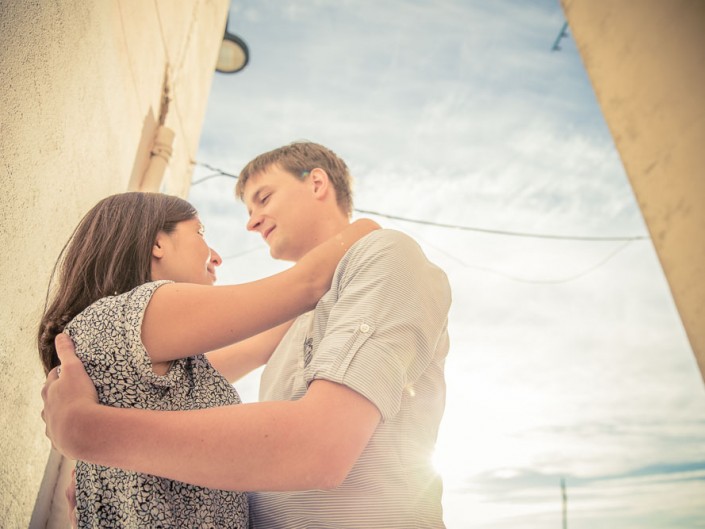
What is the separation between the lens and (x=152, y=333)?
1.06 meters

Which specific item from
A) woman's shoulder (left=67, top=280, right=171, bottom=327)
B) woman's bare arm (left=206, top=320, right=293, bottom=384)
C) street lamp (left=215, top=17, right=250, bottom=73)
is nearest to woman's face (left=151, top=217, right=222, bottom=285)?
woman's shoulder (left=67, top=280, right=171, bottom=327)

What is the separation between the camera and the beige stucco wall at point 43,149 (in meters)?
1.41

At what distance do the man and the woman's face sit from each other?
0.43m

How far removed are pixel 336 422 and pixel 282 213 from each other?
1382 mm

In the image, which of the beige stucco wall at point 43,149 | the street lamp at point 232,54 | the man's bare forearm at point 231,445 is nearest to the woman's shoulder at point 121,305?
the man's bare forearm at point 231,445

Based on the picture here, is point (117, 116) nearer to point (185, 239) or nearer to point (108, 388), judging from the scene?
point (185, 239)

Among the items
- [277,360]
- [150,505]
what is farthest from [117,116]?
[150,505]

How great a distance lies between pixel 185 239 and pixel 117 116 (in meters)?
1.43

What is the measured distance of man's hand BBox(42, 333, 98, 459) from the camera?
875 millimetres

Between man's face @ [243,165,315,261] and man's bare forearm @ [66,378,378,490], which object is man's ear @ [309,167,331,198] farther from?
man's bare forearm @ [66,378,378,490]

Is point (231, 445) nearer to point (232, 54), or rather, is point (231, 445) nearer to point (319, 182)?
point (319, 182)

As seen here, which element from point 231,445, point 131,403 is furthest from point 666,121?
point 131,403

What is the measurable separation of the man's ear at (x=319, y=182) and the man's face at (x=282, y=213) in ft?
0.11

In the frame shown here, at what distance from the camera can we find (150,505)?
103cm
